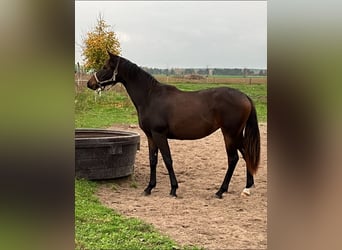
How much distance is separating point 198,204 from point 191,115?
0.78m

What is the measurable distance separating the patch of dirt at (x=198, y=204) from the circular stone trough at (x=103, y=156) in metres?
0.14

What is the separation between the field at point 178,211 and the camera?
2.60m

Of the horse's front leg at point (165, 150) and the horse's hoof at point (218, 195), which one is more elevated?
the horse's front leg at point (165, 150)

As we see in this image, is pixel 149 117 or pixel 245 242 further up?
pixel 149 117

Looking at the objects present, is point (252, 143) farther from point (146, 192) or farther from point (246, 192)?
point (146, 192)

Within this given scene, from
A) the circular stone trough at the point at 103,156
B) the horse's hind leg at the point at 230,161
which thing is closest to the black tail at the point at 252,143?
the horse's hind leg at the point at 230,161

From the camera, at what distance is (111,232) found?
271 centimetres

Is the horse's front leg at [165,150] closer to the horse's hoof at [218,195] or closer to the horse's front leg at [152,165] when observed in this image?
the horse's front leg at [152,165]

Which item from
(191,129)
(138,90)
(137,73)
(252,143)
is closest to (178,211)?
(191,129)
